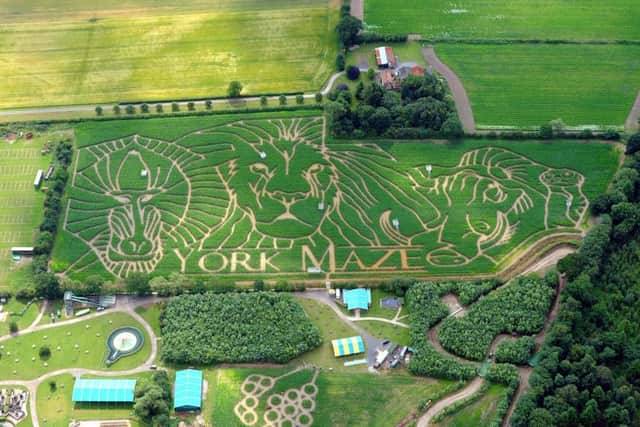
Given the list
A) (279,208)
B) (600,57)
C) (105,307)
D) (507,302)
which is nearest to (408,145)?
(279,208)

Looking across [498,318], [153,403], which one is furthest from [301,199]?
[153,403]

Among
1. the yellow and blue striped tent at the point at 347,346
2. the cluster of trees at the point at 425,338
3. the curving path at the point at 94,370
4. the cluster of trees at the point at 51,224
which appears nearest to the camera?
the cluster of trees at the point at 425,338

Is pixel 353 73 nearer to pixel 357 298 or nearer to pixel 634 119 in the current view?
pixel 357 298

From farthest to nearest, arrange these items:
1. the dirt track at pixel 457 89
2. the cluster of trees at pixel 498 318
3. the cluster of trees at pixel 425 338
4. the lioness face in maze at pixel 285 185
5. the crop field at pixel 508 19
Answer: the crop field at pixel 508 19
the dirt track at pixel 457 89
the lioness face in maze at pixel 285 185
the cluster of trees at pixel 498 318
the cluster of trees at pixel 425 338

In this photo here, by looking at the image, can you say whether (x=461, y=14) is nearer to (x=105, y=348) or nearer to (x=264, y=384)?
(x=264, y=384)

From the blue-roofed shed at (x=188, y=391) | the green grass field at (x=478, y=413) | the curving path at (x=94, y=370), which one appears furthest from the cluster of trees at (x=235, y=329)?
the green grass field at (x=478, y=413)

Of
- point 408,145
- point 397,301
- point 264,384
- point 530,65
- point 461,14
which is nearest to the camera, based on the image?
point 264,384

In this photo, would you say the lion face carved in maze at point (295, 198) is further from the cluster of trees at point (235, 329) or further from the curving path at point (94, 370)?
the cluster of trees at point (235, 329)
